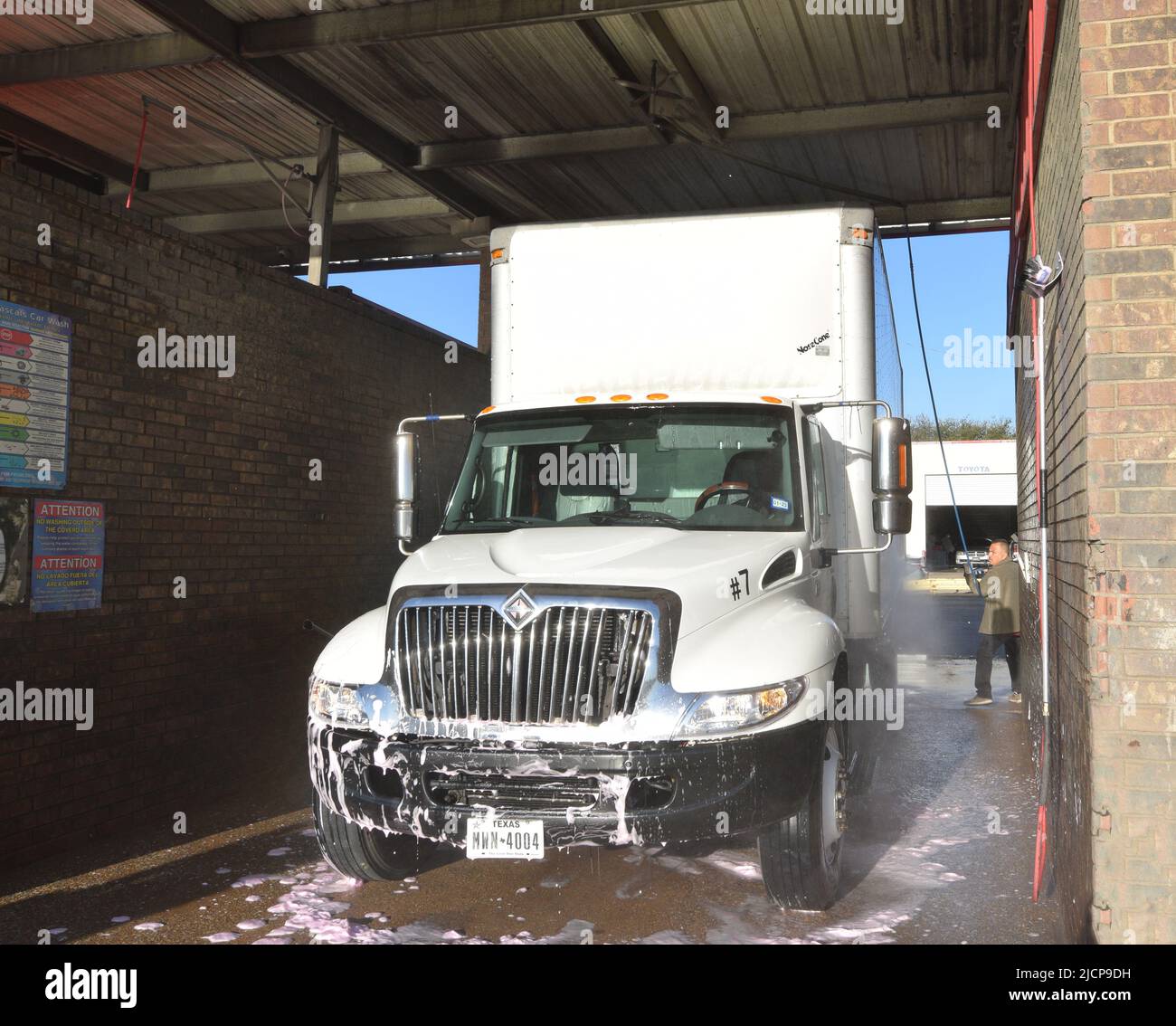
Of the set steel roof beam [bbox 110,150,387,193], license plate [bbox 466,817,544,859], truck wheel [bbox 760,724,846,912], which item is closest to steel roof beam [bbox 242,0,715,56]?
steel roof beam [bbox 110,150,387,193]

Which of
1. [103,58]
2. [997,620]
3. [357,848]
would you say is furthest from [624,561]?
[997,620]

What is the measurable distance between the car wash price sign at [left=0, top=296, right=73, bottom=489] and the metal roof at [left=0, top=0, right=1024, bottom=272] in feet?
10.2

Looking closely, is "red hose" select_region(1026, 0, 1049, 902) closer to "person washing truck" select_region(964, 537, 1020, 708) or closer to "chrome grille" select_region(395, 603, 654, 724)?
"chrome grille" select_region(395, 603, 654, 724)

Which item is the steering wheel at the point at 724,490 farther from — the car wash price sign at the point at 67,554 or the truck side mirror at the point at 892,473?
the car wash price sign at the point at 67,554

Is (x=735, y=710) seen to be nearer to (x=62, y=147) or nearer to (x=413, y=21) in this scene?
(x=413, y=21)

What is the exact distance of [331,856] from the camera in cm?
537

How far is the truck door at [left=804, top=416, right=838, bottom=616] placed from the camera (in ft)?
19.0

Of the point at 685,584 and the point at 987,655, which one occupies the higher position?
the point at 685,584

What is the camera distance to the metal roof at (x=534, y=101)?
340 inches

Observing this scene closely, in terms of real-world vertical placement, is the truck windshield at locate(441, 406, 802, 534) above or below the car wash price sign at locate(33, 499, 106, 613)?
Answer: above

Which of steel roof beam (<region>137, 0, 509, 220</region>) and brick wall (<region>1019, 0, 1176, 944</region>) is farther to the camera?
steel roof beam (<region>137, 0, 509, 220</region>)

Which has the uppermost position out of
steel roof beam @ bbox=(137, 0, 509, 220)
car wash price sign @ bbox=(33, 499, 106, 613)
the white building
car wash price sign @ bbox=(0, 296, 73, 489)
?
steel roof beam @ bbox=(137, 0, 509, 220)

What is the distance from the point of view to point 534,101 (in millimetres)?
10273

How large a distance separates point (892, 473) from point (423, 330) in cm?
611
